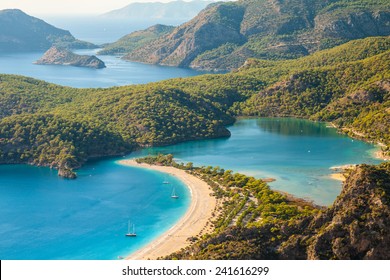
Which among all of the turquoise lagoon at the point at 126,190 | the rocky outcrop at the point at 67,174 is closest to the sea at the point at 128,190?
the turquoise lagoon at the point at 126,190

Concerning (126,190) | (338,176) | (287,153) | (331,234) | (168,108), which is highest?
(168,108)

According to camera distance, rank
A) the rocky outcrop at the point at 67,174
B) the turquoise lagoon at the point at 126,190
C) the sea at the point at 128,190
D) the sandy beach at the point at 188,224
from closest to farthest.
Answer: the sandy beach at the point at 188,224 < the sea at the point at 128,190 < the turquoise lagoon at the point at 126,190 < the rocky outcrop at the point at 67,174

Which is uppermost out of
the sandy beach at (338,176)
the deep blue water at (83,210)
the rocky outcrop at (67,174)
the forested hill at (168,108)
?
the forested hill at (168,108)

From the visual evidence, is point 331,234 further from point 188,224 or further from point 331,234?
point 188,224

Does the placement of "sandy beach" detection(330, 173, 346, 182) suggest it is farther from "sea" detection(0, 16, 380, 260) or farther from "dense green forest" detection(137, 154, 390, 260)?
"dense green forest" detection(137, 154, 390, 260)

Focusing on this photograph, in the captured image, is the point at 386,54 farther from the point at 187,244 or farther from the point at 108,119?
the point at 187,244

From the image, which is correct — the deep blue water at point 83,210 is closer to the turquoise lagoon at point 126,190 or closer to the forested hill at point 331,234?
the turquoise lagoon at point 126,190

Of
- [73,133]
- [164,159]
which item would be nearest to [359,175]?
[164,159]

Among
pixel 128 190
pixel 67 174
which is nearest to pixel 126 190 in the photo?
pixel 128 190

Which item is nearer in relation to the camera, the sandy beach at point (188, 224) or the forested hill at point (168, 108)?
the sandy beach at point (188, 224)
